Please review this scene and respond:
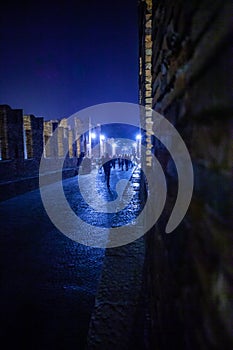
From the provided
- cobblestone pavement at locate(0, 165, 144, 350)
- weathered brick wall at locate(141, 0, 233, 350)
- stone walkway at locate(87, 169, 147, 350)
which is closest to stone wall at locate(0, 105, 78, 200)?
cobblestone pavement at locate(0, 165, 144, 350)

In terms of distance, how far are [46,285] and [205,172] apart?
10.9ft

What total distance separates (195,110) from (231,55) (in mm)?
258

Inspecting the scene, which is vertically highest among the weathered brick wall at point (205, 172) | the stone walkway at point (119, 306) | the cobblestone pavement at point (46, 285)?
the weathered brick wall at point (205, 172)

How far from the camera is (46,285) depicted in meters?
3.22

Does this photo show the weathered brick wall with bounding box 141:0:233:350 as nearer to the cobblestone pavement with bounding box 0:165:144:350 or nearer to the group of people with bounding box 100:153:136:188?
the cobblestone pavement with bounding box 0:165:144:350

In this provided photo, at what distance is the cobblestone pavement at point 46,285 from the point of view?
7.80ft

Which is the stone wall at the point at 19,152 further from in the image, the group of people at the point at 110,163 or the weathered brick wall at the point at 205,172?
the weathered brick wall at the point at 205,172

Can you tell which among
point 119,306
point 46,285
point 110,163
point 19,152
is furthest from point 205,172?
point 19,152

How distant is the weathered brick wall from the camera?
557 mm

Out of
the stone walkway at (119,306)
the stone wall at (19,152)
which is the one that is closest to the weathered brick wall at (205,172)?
the stone walkway at (119,306)

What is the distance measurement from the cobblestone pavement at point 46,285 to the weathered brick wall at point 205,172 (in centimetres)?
197

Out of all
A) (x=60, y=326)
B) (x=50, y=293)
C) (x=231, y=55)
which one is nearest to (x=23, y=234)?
(x=50, y=293)

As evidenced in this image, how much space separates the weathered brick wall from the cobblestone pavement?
1.97 m

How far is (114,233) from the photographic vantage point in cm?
358
